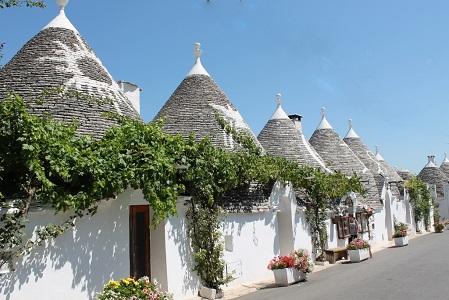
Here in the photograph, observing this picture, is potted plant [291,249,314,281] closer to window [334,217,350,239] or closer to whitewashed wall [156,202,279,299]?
whitewashed wall [156,202,279,299]

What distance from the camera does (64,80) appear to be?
1202 cm

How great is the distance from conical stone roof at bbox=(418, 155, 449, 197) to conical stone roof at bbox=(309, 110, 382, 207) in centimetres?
2426

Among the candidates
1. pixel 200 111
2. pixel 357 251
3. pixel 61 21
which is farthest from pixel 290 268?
pixel 61 21

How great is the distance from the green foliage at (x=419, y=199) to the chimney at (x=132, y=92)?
85.8 ft

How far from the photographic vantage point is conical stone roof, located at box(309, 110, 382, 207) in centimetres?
2784

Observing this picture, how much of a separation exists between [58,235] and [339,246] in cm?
1570

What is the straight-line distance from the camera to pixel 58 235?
8.65 m

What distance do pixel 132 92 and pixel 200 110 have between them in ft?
8.17

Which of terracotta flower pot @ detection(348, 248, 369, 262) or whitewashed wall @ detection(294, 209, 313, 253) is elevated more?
whitewashed wall @ detection(294, 209, 313, 253)

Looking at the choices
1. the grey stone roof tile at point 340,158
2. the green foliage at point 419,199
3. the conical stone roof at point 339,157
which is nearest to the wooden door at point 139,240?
the conical stone roof at point 339,157

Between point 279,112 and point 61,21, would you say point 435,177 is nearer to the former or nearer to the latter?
point 279,112

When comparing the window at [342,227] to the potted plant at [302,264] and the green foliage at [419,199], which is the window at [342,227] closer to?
the potted plant at [302,264]

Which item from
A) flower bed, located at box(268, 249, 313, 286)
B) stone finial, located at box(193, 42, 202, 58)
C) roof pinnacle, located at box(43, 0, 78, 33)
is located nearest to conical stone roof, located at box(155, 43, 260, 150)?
stone finial, located at box(193, 42, 202, 58)

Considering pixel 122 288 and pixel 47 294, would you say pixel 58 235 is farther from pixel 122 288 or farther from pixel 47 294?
pixel 122 288
